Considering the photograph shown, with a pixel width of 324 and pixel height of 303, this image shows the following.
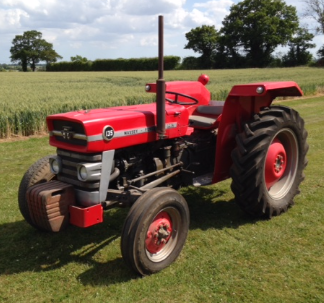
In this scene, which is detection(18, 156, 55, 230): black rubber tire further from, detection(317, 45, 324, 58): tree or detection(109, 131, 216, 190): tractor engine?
detection(317, 45, 324, 58): tree

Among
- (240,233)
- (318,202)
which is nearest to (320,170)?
(318,202)

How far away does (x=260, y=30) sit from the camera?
2205 inches

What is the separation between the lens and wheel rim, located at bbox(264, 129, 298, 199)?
392 cm

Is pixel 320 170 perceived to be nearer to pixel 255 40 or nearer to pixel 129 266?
pixel 129 266

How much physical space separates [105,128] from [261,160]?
5.19 ft

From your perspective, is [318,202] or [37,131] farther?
[37,131]

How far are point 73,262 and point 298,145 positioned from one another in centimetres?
276

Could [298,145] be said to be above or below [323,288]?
above

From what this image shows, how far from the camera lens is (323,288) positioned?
8.95ft

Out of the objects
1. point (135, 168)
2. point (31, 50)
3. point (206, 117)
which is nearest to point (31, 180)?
point (135, 168)

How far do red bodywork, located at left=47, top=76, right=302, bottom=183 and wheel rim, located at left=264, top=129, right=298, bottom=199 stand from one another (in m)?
0.39

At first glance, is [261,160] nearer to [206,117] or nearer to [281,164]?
[281,164]

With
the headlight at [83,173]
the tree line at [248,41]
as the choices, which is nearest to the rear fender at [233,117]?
the headlight at [83,173]

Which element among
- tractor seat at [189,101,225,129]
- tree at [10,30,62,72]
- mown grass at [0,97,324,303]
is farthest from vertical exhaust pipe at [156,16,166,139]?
tree at [10,30,62,72]
